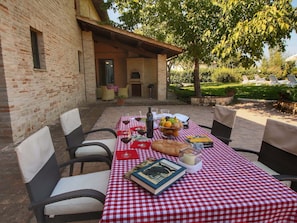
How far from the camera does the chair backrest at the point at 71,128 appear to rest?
7.64 feet

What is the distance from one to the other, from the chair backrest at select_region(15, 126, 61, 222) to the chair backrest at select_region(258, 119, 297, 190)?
1.95 metres

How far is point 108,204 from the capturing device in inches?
40.9

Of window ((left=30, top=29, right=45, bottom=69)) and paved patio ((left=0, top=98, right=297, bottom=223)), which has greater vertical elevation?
window ((left=30, top=29, right=45, bottom=69))

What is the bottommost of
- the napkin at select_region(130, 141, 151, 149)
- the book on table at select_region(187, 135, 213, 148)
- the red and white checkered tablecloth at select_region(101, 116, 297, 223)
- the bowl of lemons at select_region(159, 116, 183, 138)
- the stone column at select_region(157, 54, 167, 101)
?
the red and white checkered tablecloth at select_region(101, 116, 297, 223)

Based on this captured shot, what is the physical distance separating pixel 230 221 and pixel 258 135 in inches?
164

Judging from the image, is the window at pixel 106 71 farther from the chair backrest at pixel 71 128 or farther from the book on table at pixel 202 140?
the book on table at pixel 202 140

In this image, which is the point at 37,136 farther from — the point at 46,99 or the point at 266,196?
the point at 46,99

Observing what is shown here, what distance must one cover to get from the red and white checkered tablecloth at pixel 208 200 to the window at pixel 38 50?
4.89 metres

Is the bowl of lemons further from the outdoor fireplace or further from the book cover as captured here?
the outdoor fireplace

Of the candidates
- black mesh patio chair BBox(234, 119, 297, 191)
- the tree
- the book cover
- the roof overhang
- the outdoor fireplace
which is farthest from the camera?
the outdoor fireplace

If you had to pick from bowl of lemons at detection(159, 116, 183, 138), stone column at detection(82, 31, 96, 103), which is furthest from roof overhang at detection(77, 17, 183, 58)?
bowl of lemons at detection(159, 116, 183, 138)

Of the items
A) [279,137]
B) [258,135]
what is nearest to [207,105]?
[258,135]

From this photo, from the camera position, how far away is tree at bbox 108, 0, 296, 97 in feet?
15.0

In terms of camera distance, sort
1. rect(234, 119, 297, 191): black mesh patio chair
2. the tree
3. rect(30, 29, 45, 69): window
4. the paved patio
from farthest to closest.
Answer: rect(30, 29, 45, 69): window
the tree
the paved patio
rect(234, 119, 297, 191): black mesh patio chair
